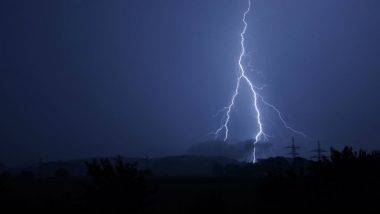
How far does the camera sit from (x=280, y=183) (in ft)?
47.3

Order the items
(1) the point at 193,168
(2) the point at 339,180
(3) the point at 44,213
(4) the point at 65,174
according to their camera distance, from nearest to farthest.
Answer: (3) the point at 44,213
(2) the point at 339,180
(4) the point at 65,174
(1) the point at 193,168

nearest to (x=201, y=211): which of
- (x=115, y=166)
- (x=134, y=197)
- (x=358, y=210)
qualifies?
(x=134, y=197)

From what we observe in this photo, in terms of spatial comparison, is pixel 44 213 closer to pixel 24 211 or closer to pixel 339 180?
pixel 24 211

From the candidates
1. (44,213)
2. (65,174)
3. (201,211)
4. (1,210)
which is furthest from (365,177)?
(65,174)

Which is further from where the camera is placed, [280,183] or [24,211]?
[24,211]

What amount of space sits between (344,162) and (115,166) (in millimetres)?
8111

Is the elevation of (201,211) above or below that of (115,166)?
below

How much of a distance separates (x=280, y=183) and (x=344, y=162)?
278cm

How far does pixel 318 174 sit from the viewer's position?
15.8 metres

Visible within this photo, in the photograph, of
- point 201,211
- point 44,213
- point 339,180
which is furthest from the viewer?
point 339,180

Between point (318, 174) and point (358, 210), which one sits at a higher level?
point (318, 174)

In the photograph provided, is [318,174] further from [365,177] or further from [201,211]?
[201,211]

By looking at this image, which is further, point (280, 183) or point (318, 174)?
point (318, 174)

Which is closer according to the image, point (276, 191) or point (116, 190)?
point (116, 190)
